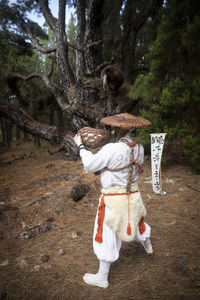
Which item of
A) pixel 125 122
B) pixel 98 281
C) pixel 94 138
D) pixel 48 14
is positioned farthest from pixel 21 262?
pixel 48 14

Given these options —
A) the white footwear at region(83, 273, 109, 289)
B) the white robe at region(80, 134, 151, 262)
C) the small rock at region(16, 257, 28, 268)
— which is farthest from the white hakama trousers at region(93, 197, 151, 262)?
the small rock at region(16, 257, 28, 268)

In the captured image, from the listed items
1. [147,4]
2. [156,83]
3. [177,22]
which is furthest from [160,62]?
[147,4]

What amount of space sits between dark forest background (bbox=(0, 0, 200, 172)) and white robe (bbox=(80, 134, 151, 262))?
10.5 feet

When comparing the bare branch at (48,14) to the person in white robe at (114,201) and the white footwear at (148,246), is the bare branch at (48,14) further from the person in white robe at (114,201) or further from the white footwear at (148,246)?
the white footwear at (148,246)

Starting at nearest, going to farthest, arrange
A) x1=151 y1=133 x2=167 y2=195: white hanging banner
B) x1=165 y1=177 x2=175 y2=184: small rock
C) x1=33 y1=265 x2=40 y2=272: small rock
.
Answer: x1=33 y1=265 x2=40 y2=272: small rock
x1=151 y1=133 x2=167 y2=195: white hanging banner
x1=165 y1=177 x2=175 y2=184: small rock

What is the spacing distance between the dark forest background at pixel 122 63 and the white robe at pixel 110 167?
319 centimetres

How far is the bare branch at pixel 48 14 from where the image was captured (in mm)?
6483

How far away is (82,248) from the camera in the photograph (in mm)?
2568

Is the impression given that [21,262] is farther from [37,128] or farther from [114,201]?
[37,128]

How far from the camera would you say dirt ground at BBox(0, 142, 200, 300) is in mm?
1922

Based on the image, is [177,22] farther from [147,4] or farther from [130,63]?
[130,63]

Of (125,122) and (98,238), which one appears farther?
(98,238)

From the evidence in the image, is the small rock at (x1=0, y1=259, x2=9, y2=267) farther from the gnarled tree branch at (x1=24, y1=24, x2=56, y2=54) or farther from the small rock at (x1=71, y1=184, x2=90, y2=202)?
the gnarled tree branch at (x1=24, y1=24, x2=56, y2=54)

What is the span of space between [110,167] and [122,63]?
612 centimetres
